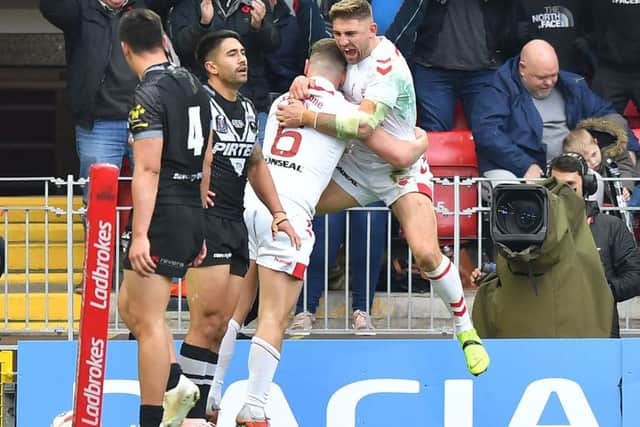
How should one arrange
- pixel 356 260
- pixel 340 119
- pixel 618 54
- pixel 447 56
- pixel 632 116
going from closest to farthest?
pixel 340 119, pixel 356 260, pixel 447 56, pixel 618 54, pixel 632 116

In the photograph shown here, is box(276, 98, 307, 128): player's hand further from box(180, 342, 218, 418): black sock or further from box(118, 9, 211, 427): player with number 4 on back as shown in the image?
box(180, 342, 218, 418): black sock

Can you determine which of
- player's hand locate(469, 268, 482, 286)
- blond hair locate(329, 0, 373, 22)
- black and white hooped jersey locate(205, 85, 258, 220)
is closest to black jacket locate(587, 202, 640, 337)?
player's hand locate(469, 268, 482, 286)

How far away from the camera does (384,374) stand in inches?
382

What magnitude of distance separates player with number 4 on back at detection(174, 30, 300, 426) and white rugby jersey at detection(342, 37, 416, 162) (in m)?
0.75

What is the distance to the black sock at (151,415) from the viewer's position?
8.20m

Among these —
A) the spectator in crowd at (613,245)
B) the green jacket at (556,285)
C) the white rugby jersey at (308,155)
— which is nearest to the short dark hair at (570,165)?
the spectator in crowd at (613,245)

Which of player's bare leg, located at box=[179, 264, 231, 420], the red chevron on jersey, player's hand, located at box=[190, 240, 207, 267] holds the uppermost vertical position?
the red chevron on jersey

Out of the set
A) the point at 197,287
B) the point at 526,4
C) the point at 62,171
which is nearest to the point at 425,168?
the point at 197,287

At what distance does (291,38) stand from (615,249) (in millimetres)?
3024

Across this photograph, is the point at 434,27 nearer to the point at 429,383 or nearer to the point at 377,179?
the point at 377,179

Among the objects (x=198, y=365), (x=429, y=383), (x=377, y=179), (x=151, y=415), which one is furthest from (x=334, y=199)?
(x=151, y=415)

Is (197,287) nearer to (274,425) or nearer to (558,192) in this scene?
(274,425)

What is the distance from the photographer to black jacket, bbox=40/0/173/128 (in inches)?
438

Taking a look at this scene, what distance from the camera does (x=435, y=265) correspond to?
9289 mm
